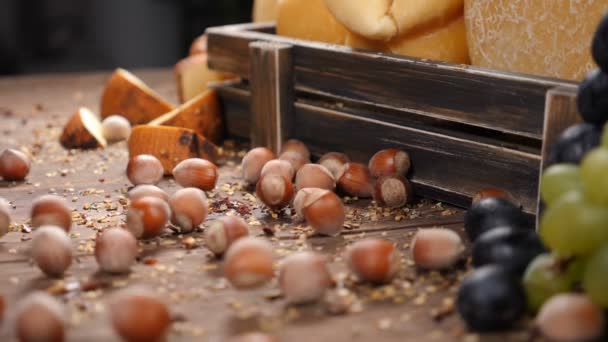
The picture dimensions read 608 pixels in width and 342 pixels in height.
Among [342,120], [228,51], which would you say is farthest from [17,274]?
[228,51]

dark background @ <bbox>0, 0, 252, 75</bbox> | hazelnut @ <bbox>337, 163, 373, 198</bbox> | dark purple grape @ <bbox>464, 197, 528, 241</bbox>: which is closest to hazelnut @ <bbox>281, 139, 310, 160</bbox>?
hazelnut @ <bbox>337, 163, 373, 198</bbox>

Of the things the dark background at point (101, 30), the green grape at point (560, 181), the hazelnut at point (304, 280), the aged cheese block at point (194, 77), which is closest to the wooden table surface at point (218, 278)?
the hazelnut at point (304, 280)

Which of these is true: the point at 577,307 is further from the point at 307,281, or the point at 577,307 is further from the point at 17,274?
the point at 17,274

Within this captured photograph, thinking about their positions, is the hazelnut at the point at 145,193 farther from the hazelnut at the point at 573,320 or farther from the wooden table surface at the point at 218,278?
the hazelnut at the point at 573,320

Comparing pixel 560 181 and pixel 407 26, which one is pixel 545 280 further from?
pixel 407 26

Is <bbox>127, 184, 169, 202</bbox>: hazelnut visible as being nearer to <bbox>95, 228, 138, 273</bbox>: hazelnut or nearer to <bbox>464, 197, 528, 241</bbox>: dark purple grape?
<bbox>95, 228, 138, 273</bbox>: hazelnut
